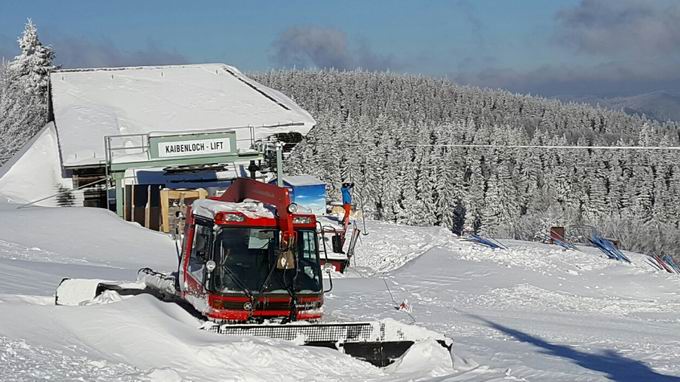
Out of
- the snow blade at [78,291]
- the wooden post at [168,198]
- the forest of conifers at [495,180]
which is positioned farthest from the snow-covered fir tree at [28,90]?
the snow blade at [78,291]

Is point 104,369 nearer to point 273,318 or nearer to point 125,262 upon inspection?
point 273,318

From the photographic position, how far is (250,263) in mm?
13102

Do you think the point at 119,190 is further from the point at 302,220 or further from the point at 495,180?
the point at 495,180

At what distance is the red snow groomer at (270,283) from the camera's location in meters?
12.5

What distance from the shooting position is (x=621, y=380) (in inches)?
480

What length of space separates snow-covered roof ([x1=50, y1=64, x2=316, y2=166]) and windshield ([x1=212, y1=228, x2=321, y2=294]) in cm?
2607

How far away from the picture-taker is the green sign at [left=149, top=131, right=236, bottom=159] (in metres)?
35.3

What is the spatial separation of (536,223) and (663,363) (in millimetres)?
75349

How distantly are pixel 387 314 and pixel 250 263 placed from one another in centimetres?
671

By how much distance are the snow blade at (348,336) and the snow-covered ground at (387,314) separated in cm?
19

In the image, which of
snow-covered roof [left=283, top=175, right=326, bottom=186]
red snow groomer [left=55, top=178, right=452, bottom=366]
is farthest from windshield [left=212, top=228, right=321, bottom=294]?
snow-covered roof [left=283, top=175, right=326, bottom=186]

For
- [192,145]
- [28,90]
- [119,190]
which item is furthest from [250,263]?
[28,90]

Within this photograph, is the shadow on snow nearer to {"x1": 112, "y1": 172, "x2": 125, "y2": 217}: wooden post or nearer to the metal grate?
the metal grate

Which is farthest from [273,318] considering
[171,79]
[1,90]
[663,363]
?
[1,90]
